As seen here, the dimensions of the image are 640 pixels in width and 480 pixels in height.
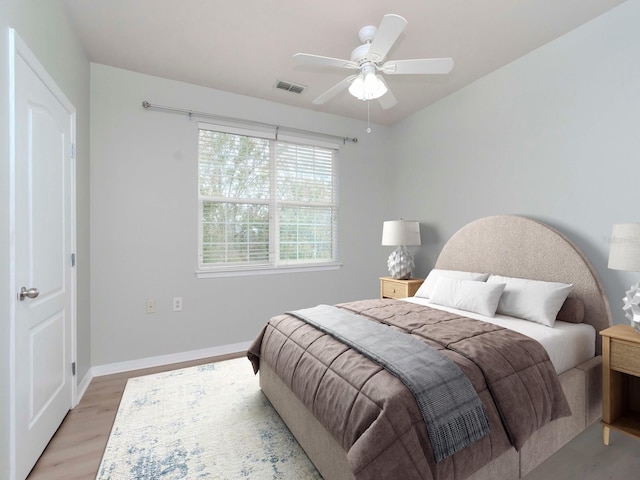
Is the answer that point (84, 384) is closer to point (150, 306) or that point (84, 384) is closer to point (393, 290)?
point (150, 306)

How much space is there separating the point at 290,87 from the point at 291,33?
868mm

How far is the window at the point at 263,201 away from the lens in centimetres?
338

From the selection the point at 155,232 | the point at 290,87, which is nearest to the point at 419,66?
the point at 290,87

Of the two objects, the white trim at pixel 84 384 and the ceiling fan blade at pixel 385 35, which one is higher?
the ceiling fan blade at pixel 385 35

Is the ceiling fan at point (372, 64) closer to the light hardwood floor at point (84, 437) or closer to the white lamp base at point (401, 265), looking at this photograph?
the white lamp base at point (401, 265)

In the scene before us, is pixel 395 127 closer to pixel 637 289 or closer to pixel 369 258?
pixel 369 258

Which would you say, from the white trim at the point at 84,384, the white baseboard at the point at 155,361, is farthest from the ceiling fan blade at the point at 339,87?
the white trim at the point at 84,384

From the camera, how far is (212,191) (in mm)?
3387

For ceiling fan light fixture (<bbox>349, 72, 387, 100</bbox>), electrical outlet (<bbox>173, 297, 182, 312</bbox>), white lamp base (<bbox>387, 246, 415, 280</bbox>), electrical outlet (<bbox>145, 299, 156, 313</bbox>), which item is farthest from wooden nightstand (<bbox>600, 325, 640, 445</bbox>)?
electrical outlet (<bbox>145, 299, 156, 313</bbox>)

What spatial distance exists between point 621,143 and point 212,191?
11.5ft

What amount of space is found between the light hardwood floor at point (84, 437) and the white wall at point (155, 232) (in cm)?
51

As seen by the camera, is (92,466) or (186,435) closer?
(92,466)

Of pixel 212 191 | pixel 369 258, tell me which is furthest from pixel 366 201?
pixel 212 191

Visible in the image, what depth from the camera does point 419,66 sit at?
6.77ft
